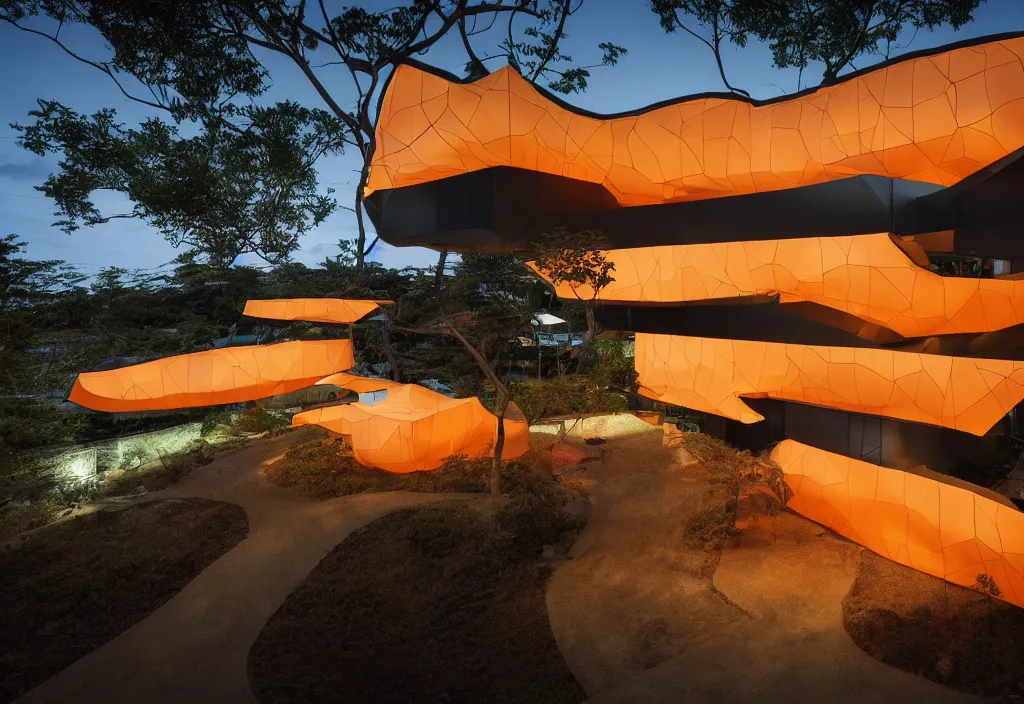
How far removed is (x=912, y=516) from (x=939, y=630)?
6.64 feet

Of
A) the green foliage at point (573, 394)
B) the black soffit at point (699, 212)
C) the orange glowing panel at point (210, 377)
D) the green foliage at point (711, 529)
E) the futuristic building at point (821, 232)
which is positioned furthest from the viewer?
the green foliage at point (573, 394)

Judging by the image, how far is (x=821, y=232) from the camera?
9.68 meters

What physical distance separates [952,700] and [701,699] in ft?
9.05

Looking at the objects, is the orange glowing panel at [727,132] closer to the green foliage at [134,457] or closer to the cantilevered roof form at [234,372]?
the cantilevered roof form at [234,372]

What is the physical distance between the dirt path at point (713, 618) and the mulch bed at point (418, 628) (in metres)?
0.51

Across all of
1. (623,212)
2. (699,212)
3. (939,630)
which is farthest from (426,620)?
(699,212)

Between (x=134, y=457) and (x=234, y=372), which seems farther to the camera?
(x=134, y=457)

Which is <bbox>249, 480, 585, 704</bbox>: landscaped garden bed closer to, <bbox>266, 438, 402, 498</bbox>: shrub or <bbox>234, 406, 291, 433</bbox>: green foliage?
<bbox>266, 438, 402, 498</bbox>: shrub

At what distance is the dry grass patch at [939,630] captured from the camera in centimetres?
637

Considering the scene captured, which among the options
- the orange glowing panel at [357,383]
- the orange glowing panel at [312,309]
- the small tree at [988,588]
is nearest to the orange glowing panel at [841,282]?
the small tree at [988,588]

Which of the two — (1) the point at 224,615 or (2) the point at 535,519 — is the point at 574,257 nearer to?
(2) the point at 535,519

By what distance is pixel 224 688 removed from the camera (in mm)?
6246

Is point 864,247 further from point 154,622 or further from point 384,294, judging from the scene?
point 384,294

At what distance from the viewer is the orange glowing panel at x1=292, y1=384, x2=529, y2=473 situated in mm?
12633
